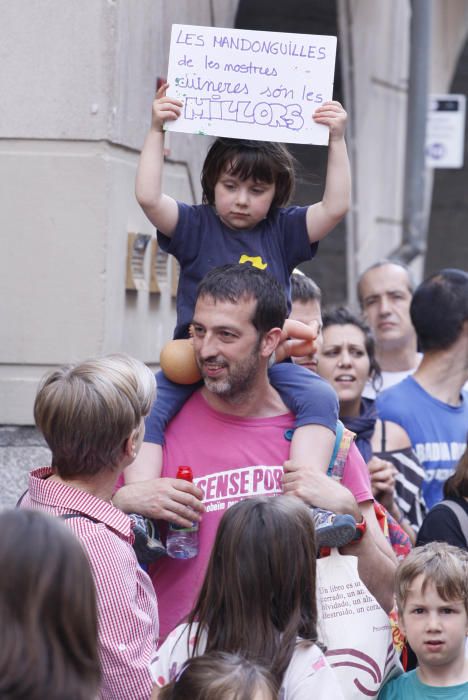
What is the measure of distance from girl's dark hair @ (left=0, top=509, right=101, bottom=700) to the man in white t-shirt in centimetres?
459

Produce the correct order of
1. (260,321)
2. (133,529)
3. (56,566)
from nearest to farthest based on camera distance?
1. (56,566)
2. (133,529)
3. (260,321)

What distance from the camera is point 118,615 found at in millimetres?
3178

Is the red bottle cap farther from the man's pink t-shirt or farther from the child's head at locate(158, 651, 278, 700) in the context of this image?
the child's head at locate(158, 651, 278, 700)

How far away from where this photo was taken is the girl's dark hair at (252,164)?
4.18 m

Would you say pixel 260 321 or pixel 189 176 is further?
pixel 189 176

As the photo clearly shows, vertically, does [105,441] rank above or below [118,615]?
above

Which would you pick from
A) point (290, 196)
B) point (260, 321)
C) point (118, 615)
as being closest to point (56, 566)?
point (118, 615)

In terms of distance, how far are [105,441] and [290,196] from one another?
141cm

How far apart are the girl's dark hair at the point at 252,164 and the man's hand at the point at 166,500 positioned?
1.07 metres

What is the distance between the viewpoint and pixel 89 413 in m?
3.27

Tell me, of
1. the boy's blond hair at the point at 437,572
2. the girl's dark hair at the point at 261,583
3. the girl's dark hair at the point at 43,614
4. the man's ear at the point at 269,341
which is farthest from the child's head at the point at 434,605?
the girl's dark hair at the point at 43,614

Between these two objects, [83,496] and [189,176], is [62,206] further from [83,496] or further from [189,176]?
[83,496]

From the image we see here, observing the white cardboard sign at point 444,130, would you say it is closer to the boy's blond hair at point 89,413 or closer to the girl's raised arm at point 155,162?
the girl's raised arm at point 155,162

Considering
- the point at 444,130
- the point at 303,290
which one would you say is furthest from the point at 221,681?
the point at 444,130
